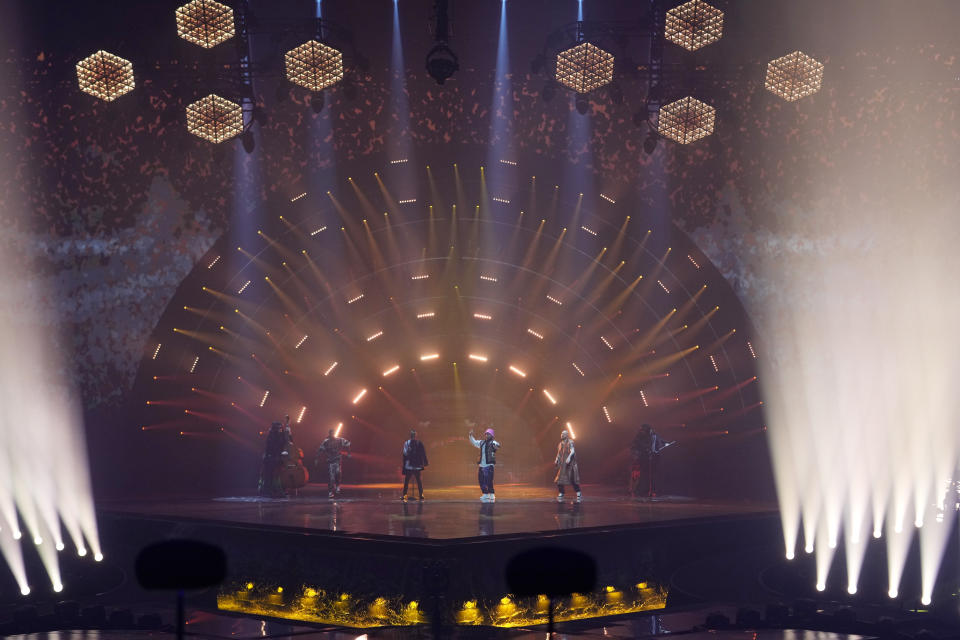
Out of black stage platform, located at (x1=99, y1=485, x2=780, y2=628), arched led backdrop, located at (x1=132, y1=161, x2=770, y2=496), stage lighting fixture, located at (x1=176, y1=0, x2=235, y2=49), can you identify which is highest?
stage lighting fixture, located at (x1=176, y1=0, x2=235, y2=49)

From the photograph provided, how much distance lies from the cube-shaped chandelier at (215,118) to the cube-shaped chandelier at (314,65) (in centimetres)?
125

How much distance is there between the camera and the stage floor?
445 inches

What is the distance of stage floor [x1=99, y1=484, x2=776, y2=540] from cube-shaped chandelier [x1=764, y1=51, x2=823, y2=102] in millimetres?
7604

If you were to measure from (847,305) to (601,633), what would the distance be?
1156cm

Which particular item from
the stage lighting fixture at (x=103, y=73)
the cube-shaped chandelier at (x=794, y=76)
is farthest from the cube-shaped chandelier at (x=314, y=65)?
the cube-shaped chandelier at (x=794, y=76)

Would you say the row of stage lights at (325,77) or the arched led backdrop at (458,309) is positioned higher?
the row of stage lights at (325,77)

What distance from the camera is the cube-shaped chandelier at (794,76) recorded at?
16.4 meters

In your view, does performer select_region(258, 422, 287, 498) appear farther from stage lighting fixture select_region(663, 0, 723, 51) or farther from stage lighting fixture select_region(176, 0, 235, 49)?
stage lighting fixture select_region(663, 0, 723, 51)

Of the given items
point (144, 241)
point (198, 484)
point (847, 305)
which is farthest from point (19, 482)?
point (847, 305)

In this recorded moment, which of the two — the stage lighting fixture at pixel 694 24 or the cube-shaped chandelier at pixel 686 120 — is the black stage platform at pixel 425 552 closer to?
the cube-shaped chandelier at pixel 686 120

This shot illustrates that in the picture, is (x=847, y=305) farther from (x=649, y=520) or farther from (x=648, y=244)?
(x=649, y=520)

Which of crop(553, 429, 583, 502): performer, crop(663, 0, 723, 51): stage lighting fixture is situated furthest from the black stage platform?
crop(663, 0, 723, 51): stage lighting fixture

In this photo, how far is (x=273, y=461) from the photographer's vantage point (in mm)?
18359

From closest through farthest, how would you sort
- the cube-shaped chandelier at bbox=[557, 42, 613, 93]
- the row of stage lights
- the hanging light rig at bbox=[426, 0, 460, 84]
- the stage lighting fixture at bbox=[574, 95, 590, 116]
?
the hanging light rig at bbox=[426, 0, 460, 84] < the row of stage lights < the cube-shaped chandelier at bbox=[557, 42, 613, 93] < the stage lighting fixture at bbox=[574, 95, 590, 116]
